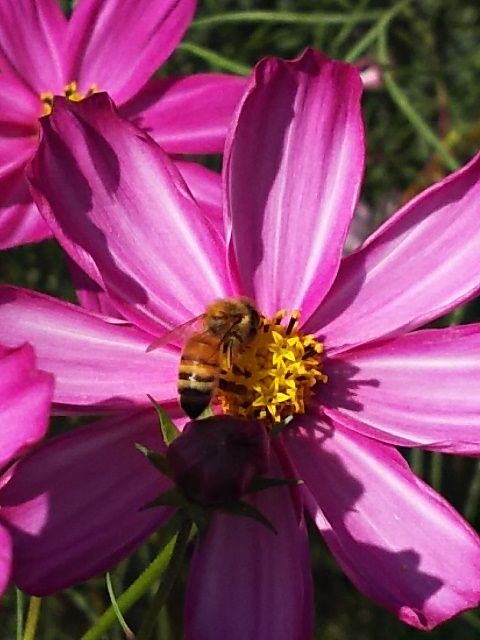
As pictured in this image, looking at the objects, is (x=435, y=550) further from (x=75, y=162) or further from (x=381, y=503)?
(x=75, y=162)

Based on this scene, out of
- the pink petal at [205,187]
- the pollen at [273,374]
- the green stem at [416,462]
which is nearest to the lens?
the pollen at [273,374]

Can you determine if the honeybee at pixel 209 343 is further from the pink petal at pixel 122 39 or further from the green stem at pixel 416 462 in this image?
the green stem at pixel 416 462

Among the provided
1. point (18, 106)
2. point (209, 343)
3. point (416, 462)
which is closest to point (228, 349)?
point (209, 343)

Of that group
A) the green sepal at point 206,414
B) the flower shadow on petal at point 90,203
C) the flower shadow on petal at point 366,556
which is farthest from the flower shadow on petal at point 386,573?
the flower shadow on petal at point 90,203

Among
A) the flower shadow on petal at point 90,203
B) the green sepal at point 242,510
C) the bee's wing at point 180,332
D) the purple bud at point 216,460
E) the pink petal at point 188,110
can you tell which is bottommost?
the green sepal at point 242,510

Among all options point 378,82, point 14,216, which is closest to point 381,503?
point 14,216

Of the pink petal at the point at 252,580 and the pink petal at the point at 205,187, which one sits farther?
the pink petal at the point at 205,187
